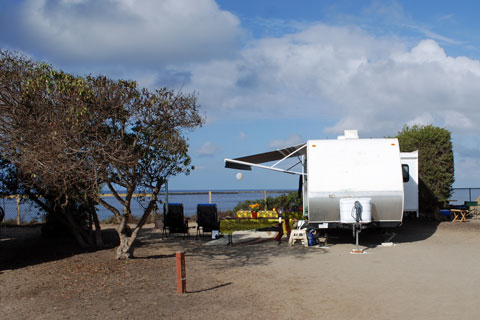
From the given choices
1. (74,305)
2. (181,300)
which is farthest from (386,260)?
(74,305)

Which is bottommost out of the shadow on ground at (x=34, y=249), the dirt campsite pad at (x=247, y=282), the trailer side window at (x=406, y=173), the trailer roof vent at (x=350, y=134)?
the dirt campsite pad at (x=247, y=282)

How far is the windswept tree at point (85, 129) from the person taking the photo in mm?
8000

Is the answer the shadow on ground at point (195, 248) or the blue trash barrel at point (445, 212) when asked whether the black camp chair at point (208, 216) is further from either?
the blue trash barrel at point (445, 212)

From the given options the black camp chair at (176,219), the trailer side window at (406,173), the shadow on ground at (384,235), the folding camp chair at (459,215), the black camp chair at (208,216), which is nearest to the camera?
the shadow on ground at (384,235)

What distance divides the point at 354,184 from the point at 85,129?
6452mm

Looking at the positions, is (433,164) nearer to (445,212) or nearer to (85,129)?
(445,212)

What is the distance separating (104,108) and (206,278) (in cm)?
357

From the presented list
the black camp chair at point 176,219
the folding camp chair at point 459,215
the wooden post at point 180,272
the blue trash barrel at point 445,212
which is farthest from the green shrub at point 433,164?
the wooden post at point 180,272

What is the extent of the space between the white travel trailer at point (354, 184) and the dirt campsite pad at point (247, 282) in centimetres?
79

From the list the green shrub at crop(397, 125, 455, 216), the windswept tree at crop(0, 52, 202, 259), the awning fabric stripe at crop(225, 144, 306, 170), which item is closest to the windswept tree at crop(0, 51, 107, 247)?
the windswept tree at crop(0, 52, 202, 259)

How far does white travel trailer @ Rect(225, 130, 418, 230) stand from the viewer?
37.2 feet

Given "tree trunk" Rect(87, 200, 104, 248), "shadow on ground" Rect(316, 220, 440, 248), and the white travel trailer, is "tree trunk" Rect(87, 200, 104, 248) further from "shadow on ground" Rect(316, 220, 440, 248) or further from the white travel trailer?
"shadow on ground" Rect(316, 220, 440, 248)

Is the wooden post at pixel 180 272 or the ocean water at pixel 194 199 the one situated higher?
the ocean water at pixel 194 199

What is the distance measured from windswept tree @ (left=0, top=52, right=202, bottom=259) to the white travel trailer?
3.70 metres
